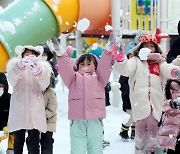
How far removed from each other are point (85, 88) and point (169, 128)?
Result: 0.92 meters

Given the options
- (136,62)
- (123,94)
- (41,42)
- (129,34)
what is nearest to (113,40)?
(136,62)

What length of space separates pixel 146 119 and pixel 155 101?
0.69 ft

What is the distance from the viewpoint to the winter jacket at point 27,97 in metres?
4.16

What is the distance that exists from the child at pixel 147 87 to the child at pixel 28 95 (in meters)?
0.80

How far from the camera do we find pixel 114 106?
7922mm

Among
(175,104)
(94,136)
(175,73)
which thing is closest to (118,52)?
(175,73)

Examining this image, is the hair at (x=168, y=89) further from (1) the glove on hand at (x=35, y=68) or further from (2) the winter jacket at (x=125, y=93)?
(2) the winter jacket at (x=125, y=93)

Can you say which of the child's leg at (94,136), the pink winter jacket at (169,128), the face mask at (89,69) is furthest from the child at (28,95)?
the pink winter jacket at (169,128)

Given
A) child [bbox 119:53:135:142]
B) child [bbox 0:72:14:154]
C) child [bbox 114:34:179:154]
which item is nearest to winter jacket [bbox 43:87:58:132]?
child [bbox 0:72:14:154]

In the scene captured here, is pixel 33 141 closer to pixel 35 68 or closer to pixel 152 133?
pixel 35 68

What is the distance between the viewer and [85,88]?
4.11 metres

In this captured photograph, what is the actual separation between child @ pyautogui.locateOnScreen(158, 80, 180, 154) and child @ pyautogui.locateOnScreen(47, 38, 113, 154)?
616 millimetres

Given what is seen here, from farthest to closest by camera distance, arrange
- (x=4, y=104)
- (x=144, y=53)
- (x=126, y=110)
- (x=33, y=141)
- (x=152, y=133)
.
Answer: (x=126, y=110) < (x=4, y=104) < (x=152, y=133) < (x=33, y=141) < (x=144, y=53)

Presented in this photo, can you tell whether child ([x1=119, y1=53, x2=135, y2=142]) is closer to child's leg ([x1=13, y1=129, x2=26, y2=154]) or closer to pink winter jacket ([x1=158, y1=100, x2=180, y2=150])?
pink winter jacket ([x1=158, y1=100, x2=180, y2=150])
